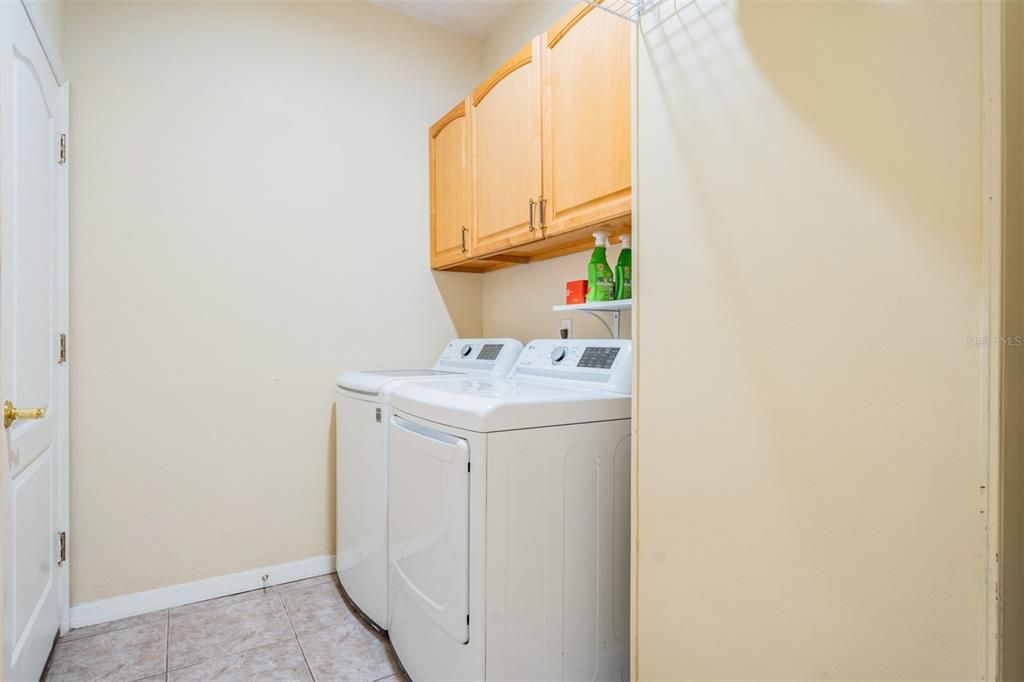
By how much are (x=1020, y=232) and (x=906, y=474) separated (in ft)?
1.16

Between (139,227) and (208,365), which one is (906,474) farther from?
(139,227)

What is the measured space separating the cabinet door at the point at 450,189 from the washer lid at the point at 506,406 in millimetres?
1010

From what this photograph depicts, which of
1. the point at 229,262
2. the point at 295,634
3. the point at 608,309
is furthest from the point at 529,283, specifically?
the point at 295,634

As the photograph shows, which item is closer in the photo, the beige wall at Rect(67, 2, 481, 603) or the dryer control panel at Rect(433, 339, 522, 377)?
the beige wall at Rect(67, 2, 481, 603)

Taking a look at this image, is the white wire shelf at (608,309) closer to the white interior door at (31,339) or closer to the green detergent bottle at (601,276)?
the green detergent bottle at (601,276)

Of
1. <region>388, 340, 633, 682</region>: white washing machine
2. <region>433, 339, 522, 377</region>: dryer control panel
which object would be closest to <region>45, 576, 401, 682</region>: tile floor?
<region>388, 340, 633, 682</region>: white washing machine

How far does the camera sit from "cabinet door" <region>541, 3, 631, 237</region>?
1.61 meters

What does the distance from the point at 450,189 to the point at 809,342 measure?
1966mm

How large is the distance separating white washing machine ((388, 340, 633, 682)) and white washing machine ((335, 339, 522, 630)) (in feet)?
0.80

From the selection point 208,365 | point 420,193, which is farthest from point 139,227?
point 420,193

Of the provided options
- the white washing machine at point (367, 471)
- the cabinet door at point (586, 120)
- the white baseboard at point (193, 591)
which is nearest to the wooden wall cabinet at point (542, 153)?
the cabinet door at point (586, 120)

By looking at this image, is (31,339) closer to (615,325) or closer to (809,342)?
(615,325)

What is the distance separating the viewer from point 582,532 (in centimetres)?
140

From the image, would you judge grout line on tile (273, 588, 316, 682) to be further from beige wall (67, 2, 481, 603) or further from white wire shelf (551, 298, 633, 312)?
white wire shelf (551, 298, 633, 312)
